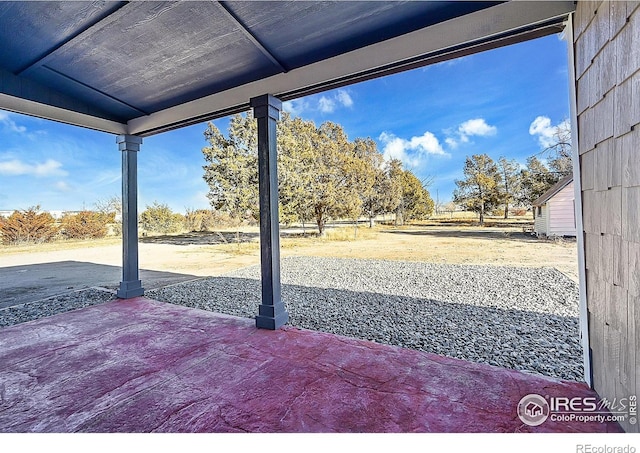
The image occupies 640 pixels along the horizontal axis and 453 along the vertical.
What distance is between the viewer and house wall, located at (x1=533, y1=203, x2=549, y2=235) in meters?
7.13

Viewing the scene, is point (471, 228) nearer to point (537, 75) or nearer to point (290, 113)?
point (537, 75)

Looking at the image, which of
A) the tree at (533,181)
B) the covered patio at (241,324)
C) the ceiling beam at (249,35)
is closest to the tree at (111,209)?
the covered patio at (241,324)

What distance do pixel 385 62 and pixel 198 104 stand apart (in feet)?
6.81

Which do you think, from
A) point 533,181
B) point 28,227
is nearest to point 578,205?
point 533,181

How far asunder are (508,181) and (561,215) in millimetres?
1885

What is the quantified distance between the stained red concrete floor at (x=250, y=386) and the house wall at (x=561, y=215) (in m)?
5.80

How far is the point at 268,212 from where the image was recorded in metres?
2.90

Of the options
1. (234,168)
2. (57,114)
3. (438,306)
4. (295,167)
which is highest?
(295,167)

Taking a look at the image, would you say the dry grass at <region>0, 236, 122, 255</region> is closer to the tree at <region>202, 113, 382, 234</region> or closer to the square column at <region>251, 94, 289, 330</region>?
the tree at <region>202, 113, 382, 234</region>

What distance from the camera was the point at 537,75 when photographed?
8117 millimetres

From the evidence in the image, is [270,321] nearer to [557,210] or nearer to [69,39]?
[69,39]

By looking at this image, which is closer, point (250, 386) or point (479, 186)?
point (250, 386)

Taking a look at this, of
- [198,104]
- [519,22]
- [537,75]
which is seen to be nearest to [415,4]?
[519,22]

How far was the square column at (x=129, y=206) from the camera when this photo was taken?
397 centimetres
